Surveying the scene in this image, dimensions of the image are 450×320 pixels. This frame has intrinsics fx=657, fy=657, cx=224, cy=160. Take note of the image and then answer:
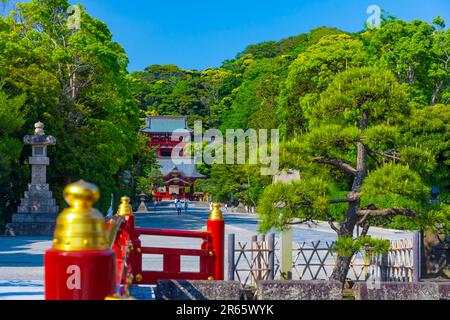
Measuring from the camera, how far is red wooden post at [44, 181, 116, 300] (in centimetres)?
244

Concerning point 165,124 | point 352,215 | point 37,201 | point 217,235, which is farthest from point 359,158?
point 165,124

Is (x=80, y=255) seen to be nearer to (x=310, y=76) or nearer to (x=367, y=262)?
(x=367, y=262)

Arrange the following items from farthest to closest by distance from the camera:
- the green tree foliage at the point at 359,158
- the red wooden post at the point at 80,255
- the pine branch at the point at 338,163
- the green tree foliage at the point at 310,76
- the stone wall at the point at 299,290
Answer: the green tree foliage at the point at 310,76, the pine branch at the point at 338,163, the green tree foliage at the point at 359,158, the stone wall at the point at 299,290, the red wooden post at the point at 80,255

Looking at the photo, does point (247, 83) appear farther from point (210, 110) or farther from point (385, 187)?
point (385, 187)

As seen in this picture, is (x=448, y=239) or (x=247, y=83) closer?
(x=448, y=239)

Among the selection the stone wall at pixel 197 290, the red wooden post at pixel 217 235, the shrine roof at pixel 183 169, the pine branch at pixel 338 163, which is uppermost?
the shrine roof at pixel 183 169

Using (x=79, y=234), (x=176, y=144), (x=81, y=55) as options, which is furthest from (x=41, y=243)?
(x=176, y=144)

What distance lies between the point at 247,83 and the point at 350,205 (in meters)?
64.0

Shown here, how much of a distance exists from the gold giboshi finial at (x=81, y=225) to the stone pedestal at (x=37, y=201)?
2308 cm

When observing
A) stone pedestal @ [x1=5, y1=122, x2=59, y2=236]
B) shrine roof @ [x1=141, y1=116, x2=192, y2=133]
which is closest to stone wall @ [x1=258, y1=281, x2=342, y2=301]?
stone pedestal @ [x1=5, y1=122, x2=59, y2=236]

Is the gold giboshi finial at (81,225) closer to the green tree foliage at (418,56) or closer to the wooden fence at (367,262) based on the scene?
the wooden fence at (367,262)

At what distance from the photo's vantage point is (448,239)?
45.3 ft

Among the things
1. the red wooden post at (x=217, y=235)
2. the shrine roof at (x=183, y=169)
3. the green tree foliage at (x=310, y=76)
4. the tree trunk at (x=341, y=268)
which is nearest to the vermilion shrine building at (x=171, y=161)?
the shrine roof at (x=183, y=169)

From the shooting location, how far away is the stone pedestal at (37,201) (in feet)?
81.9
